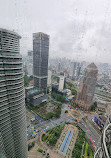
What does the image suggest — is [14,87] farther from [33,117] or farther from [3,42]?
[33,117]

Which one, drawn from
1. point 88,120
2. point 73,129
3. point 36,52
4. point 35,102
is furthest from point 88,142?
point 36,52

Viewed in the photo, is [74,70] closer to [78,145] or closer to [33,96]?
[33,96]

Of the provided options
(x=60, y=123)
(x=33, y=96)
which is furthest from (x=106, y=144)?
(x=33, y=96)

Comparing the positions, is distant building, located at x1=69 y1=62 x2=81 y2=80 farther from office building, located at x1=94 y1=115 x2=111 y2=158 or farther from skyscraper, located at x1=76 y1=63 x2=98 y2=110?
office building, located at x1=94 y1=115 x2=111 y2=158

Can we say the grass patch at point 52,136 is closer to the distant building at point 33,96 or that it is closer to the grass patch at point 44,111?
the grass patch at point 44,111

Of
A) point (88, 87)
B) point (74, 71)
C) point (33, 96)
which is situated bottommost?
point (33, 96)

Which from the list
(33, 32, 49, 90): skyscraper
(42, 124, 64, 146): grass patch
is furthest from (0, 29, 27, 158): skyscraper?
(33, 32, 49, 90): skyscraper
